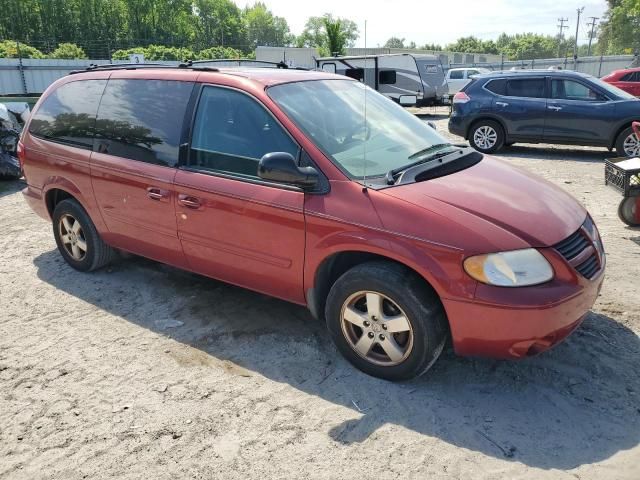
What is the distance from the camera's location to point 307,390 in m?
3.26

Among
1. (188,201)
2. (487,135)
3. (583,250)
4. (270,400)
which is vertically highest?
(188,201)

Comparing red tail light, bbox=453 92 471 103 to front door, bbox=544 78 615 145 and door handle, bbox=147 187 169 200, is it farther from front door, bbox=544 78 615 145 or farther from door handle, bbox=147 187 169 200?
door handle, bbox=147 187 169 200

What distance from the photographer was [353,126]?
3752 mm

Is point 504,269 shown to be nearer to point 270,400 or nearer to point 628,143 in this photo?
point 270,400

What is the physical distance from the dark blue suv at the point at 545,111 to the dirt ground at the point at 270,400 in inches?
274

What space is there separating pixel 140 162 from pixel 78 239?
134 cm

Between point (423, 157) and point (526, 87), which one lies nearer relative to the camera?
point (423, 157)

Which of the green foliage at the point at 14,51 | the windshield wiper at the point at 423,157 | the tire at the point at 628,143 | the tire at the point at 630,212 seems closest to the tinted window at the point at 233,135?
the windshield wiper at the point at 423,157

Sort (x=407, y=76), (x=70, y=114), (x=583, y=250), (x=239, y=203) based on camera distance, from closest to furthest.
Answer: (x=583, y=250), (x=239, y=203), (x=70, y=114), (x=407, y=76)

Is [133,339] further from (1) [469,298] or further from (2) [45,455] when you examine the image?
(1) [469,298]

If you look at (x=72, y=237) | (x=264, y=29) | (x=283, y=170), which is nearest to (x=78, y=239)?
(x=72, y=237)

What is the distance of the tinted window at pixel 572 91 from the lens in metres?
10.6

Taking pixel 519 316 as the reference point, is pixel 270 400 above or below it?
below

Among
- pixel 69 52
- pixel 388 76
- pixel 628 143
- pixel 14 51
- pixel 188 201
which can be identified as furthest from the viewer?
pixel 69 52
